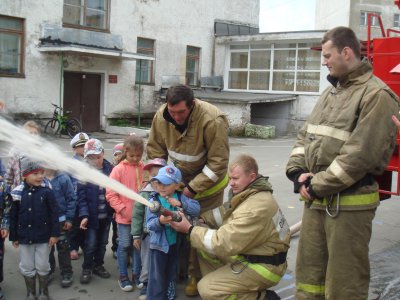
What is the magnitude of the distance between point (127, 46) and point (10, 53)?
18.2 ft

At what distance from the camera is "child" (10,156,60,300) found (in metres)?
4.11

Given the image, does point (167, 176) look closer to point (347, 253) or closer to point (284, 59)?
point (347, 253)

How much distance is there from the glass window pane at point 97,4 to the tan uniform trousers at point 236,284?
58.5 feet

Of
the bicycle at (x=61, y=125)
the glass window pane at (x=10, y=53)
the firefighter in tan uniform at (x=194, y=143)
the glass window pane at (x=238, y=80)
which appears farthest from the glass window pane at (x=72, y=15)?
the firefighter in tan uniform at (x=194, y=143)

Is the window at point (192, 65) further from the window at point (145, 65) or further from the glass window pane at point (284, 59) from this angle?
the glass window pane at point (284, 59)

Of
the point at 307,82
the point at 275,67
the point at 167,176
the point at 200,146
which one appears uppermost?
the point at 275,67

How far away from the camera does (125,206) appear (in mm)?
4621

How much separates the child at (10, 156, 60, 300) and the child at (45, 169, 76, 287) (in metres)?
0.33

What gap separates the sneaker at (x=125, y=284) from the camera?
454 centimetres

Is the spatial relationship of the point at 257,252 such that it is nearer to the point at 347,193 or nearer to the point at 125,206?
the point at 347,193

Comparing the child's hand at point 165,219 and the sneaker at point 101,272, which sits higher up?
the child's hand at point 165,219

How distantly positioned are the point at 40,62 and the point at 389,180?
51.9ft

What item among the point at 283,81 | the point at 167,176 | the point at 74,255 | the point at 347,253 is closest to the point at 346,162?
the point at 347,253

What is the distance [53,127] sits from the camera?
17.9m
